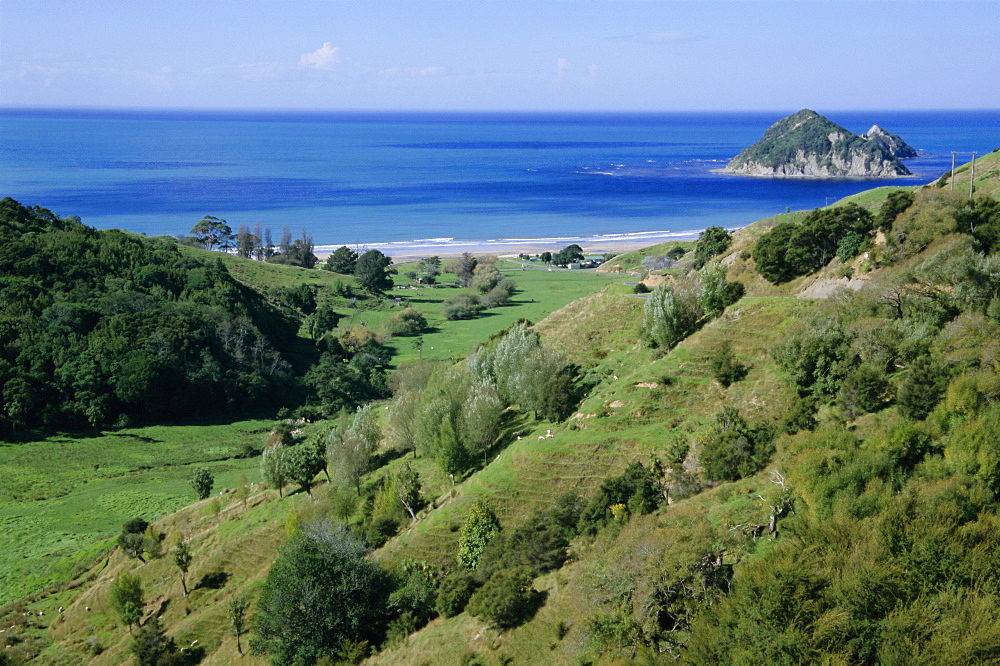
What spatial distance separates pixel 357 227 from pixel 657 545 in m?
120

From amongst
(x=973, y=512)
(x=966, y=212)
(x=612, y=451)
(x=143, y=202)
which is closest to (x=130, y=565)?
(x=612, y=451)

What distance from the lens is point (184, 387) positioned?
5197cm

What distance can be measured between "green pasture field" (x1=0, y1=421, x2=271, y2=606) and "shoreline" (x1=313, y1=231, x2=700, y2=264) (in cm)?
6233

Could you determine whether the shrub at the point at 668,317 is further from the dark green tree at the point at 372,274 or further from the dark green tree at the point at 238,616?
the dark green tree at the point at 372,274

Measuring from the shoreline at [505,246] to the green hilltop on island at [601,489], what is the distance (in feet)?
202

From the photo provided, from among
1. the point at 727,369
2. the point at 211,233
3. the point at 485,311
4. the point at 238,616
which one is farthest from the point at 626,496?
the point at 211,233

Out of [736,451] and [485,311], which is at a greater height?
[736,451]

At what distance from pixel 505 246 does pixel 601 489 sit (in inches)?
3772

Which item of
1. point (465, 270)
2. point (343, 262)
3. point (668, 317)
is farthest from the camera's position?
point (343, 262)

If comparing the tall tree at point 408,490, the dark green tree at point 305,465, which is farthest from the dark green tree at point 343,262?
the tall tree at point 408,490

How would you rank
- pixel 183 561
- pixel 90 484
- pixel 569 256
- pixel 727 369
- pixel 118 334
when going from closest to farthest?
pixel 727 369 < pixel 183 561 < pixel 90 484 < pixel 118 334 < pixel 569 256

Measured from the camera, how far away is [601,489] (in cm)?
2230

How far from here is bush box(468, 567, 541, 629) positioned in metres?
18.9

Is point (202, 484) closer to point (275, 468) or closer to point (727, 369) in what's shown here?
point (275, 468)
